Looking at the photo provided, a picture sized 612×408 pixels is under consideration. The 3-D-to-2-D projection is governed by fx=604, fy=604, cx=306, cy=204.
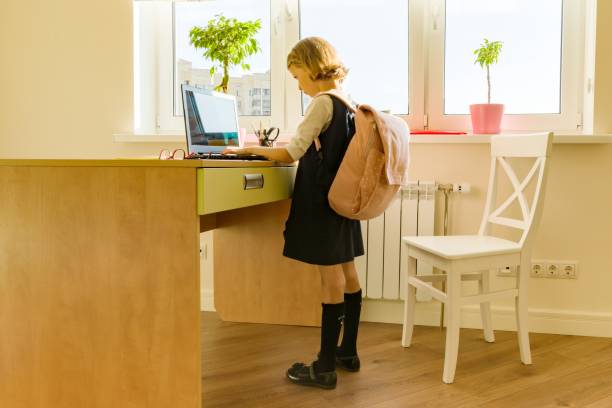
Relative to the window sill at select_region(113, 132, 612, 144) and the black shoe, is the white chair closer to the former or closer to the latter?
the window sill at select_region(113, 132, 612, 144)

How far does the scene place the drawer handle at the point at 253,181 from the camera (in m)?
1.77

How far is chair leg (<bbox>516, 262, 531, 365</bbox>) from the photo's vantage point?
7.32ft

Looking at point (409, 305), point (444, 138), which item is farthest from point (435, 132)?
point (409, 305)

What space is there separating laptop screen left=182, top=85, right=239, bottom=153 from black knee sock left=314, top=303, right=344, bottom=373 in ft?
2.41

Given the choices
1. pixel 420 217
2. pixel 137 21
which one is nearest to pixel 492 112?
pixel 420 217

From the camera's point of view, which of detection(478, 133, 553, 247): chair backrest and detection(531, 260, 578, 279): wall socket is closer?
detection(478, 133, 553, 247): chair backrest

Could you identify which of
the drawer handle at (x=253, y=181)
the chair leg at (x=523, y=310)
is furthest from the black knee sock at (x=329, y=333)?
the chair leg at (x=523, y=310)

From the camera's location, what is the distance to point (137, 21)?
3.03 meters

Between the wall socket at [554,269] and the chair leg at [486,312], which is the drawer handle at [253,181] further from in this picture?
the wall socket at [554,269]

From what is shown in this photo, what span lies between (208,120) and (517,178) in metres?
1.32

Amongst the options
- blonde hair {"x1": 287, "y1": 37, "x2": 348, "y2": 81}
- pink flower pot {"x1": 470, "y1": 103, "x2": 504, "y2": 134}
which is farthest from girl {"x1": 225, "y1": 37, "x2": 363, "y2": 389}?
pink flower pot {"x1": 470, "y1": 103, "x2": 504, "y2": 134}

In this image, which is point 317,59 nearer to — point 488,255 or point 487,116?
point 488,255

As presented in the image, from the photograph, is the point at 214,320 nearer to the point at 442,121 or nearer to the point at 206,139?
the point at 206,139

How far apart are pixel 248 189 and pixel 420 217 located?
113 cm
